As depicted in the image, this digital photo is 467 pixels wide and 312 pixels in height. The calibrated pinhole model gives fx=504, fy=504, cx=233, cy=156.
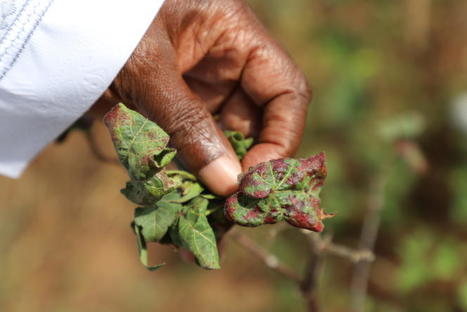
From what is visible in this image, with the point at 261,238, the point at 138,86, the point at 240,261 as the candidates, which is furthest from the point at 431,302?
the point at 138,86

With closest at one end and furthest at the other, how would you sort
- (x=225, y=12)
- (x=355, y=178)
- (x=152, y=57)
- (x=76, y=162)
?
(x=152, y=57)
(x=225, y=12)
(x=355, y=178)
(x=76, y=162)

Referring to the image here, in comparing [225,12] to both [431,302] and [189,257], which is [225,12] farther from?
[431,302]

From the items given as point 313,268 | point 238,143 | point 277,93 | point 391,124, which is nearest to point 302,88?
point 277,93

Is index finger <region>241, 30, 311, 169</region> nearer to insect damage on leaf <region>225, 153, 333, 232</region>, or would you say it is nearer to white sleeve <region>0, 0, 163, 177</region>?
insect damage on leaf <region>225, 153, 333, 232</region>

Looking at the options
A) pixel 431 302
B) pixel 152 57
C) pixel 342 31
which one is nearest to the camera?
pixel 152 57

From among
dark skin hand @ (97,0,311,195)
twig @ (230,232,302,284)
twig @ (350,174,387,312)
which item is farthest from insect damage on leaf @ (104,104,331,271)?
twig @ (350,174,387,312)

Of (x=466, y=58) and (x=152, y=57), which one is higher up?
(x=466, y=58)

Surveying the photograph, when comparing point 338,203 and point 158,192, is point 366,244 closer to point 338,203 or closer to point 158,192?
point 338,203
